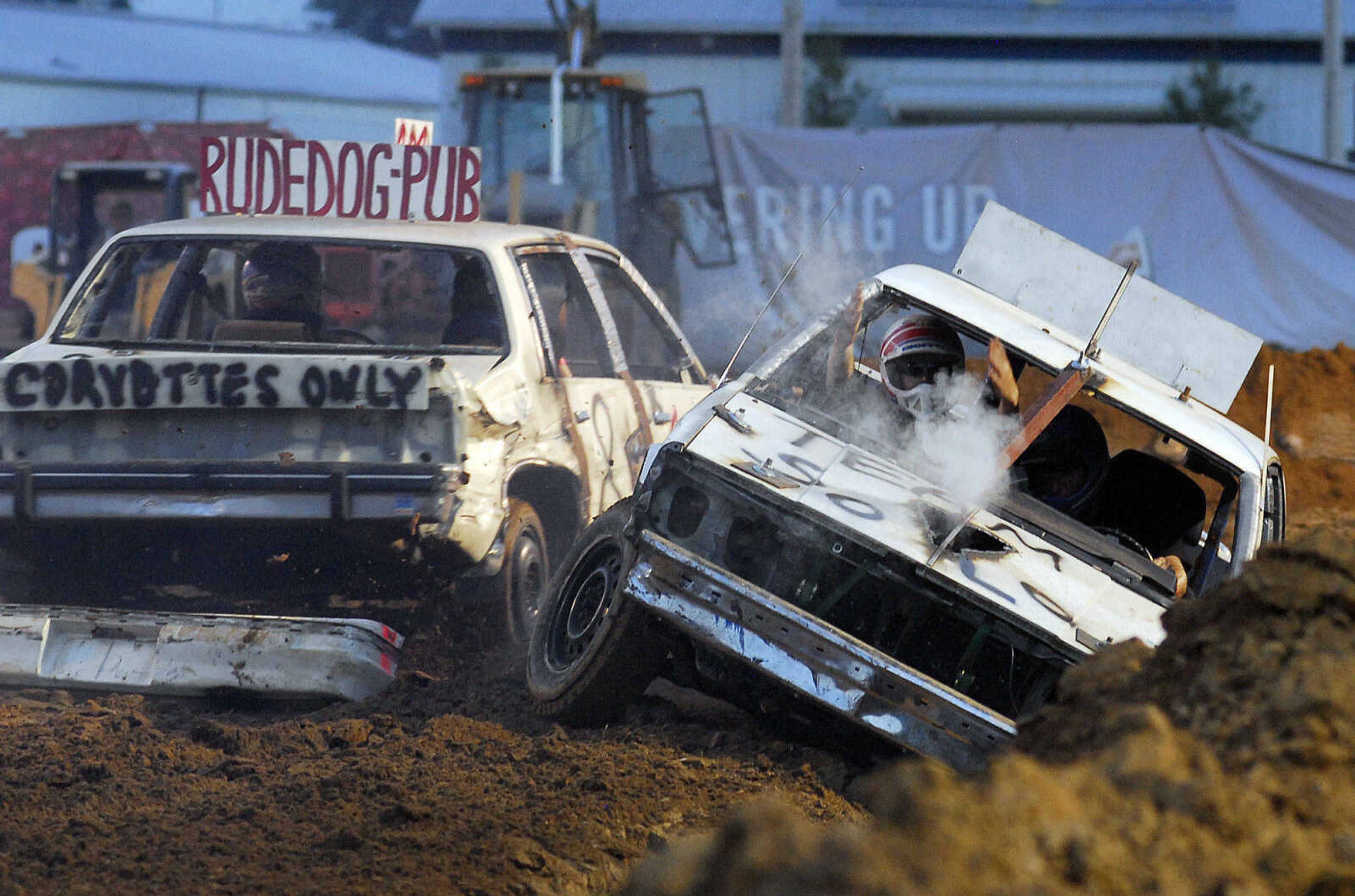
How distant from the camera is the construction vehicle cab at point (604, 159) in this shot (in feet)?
43.9

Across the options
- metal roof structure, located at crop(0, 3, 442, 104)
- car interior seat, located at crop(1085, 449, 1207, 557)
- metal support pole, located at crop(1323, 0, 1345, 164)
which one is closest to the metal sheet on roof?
car interior seat, located at crop(1085, 449, 1207, 557)

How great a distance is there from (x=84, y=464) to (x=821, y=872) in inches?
169

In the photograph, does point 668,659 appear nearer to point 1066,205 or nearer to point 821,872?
point 821,872

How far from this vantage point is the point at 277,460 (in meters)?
5.44

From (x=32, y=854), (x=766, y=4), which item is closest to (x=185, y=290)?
(x=32, y=854)

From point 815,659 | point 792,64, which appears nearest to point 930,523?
point 815,659

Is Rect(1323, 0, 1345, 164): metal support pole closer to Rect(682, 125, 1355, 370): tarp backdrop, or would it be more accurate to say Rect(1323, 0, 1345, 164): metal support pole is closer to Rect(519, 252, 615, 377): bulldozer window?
Rect(682, 125, 1355, 370): tarp backdrop

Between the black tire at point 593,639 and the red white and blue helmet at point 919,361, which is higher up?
the red white and blue helmet at point 919,361

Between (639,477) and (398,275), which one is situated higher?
(639,477)

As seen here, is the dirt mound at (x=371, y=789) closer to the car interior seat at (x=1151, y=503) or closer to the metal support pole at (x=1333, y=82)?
the car interior seat at (x=1151, y=503)

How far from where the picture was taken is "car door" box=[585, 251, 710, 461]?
6957 mm

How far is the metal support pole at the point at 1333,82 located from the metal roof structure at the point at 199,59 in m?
17.9

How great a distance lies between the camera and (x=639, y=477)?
4805 millimetres

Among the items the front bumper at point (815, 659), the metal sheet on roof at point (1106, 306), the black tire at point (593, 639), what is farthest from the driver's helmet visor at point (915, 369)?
the front bumper at point (815, 659)
